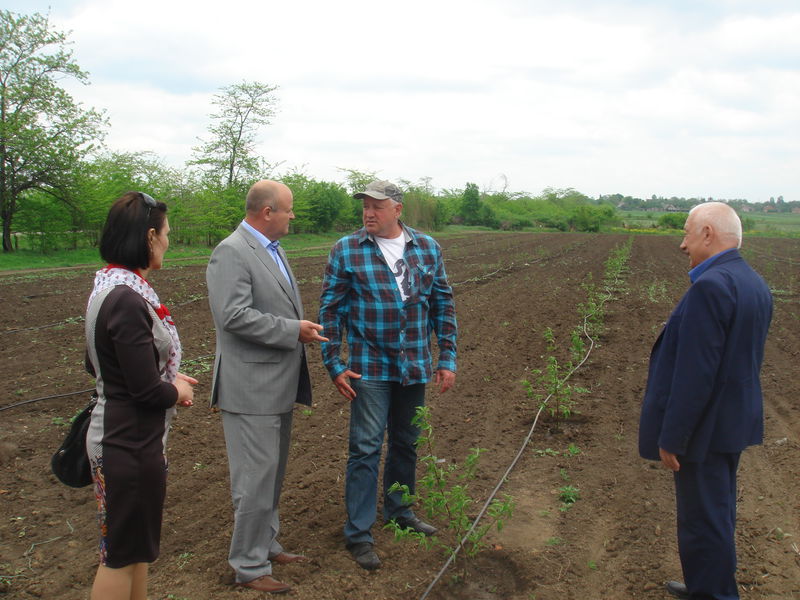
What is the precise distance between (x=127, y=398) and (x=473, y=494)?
260 cm

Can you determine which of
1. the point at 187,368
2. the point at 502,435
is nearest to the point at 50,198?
the point at 187,368

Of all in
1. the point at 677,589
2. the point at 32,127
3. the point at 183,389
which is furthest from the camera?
the point at 32,127

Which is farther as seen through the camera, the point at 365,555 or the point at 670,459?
the point at 365,555

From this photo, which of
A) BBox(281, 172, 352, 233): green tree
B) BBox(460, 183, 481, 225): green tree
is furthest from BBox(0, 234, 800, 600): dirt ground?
BBox(460, 183, 481, 225): green tree

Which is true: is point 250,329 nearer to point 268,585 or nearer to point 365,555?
point 268,585

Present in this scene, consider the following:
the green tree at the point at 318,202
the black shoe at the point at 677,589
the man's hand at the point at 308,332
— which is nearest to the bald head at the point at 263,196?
the man's hand at the point at 308,332

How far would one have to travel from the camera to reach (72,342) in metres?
8.65

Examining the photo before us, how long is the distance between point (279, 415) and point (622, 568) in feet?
6.41

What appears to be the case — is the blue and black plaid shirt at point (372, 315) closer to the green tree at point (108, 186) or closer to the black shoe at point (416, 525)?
the black shoe at point (416, 525)

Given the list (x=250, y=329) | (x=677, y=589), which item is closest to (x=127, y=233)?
(x=250, y=329)

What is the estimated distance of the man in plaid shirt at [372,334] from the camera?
3.32 metres

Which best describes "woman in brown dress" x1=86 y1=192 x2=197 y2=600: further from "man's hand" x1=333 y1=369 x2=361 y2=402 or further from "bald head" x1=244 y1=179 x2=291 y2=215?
"man's hand" x1=333 y1=369 x2=361 y2=402

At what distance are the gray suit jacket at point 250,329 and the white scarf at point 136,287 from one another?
395 millimetres

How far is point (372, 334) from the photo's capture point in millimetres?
3369
